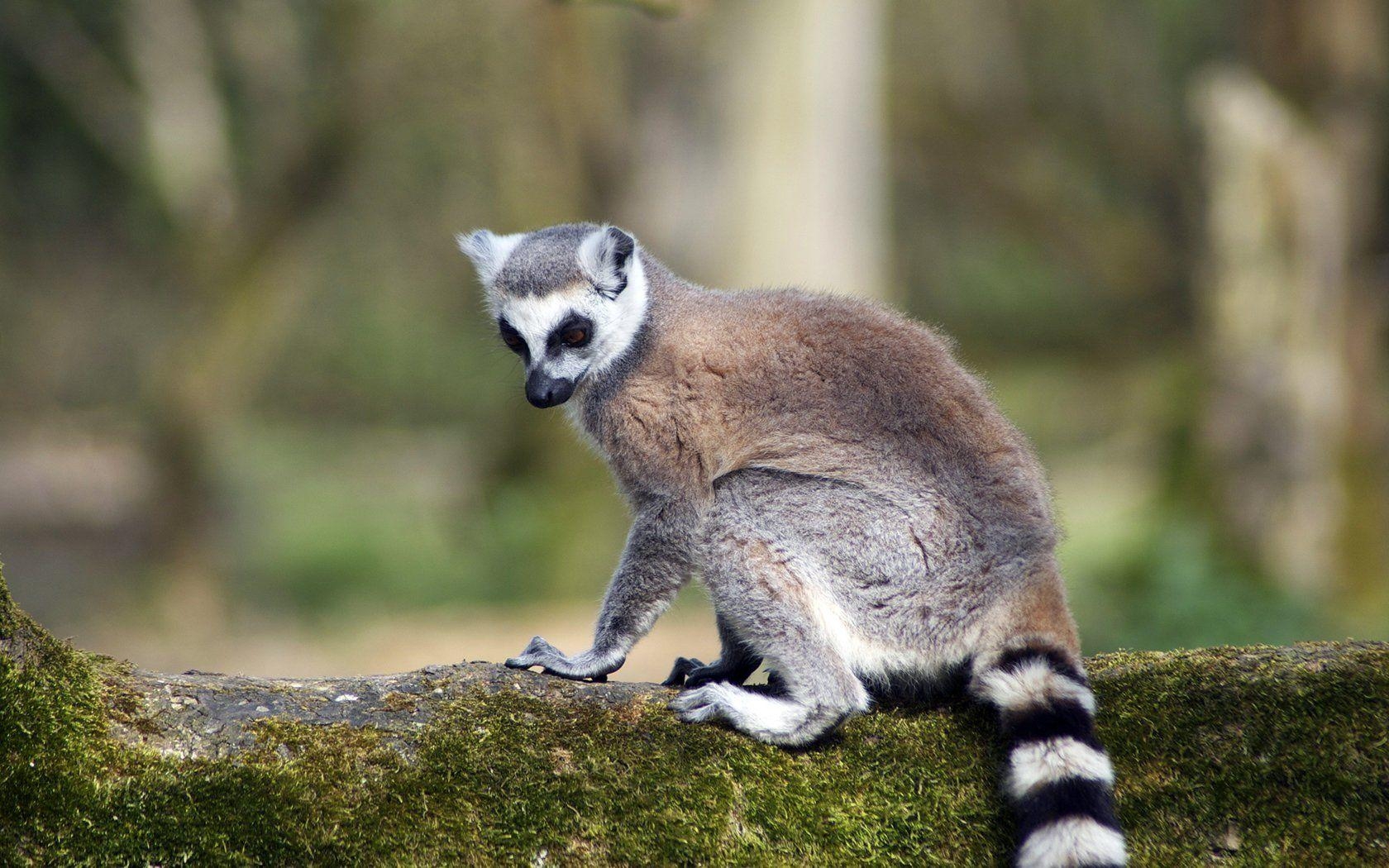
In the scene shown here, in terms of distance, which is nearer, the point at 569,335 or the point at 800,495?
the point at 800,495

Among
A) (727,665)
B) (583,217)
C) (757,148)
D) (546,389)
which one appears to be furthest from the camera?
(583,217)

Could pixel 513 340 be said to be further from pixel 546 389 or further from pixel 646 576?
pixel 646 576

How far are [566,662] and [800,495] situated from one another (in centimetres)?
110

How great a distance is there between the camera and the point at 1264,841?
352cm

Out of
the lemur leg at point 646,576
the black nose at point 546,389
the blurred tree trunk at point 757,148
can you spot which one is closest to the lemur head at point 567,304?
the black nose at point 546,389

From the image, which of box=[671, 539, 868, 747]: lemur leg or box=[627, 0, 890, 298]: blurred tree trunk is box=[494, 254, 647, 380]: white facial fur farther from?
box=[627, 0, 890, 298]: blurred tree trunk

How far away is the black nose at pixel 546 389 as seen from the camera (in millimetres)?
4930

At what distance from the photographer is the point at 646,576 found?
4730 millimetres

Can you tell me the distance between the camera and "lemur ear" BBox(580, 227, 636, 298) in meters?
5.25

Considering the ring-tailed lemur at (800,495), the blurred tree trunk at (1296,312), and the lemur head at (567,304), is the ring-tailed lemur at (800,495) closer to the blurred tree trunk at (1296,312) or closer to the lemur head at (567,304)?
the lemur head at (567,304)

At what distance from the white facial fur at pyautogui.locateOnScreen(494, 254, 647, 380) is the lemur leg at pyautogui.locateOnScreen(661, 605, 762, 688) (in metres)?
1.28

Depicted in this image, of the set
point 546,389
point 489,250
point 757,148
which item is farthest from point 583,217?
point 546,389

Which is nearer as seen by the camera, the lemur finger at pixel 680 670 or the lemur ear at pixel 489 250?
the lemur finger at pixel 680 670

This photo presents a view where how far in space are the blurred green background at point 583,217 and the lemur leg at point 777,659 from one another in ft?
9.08
